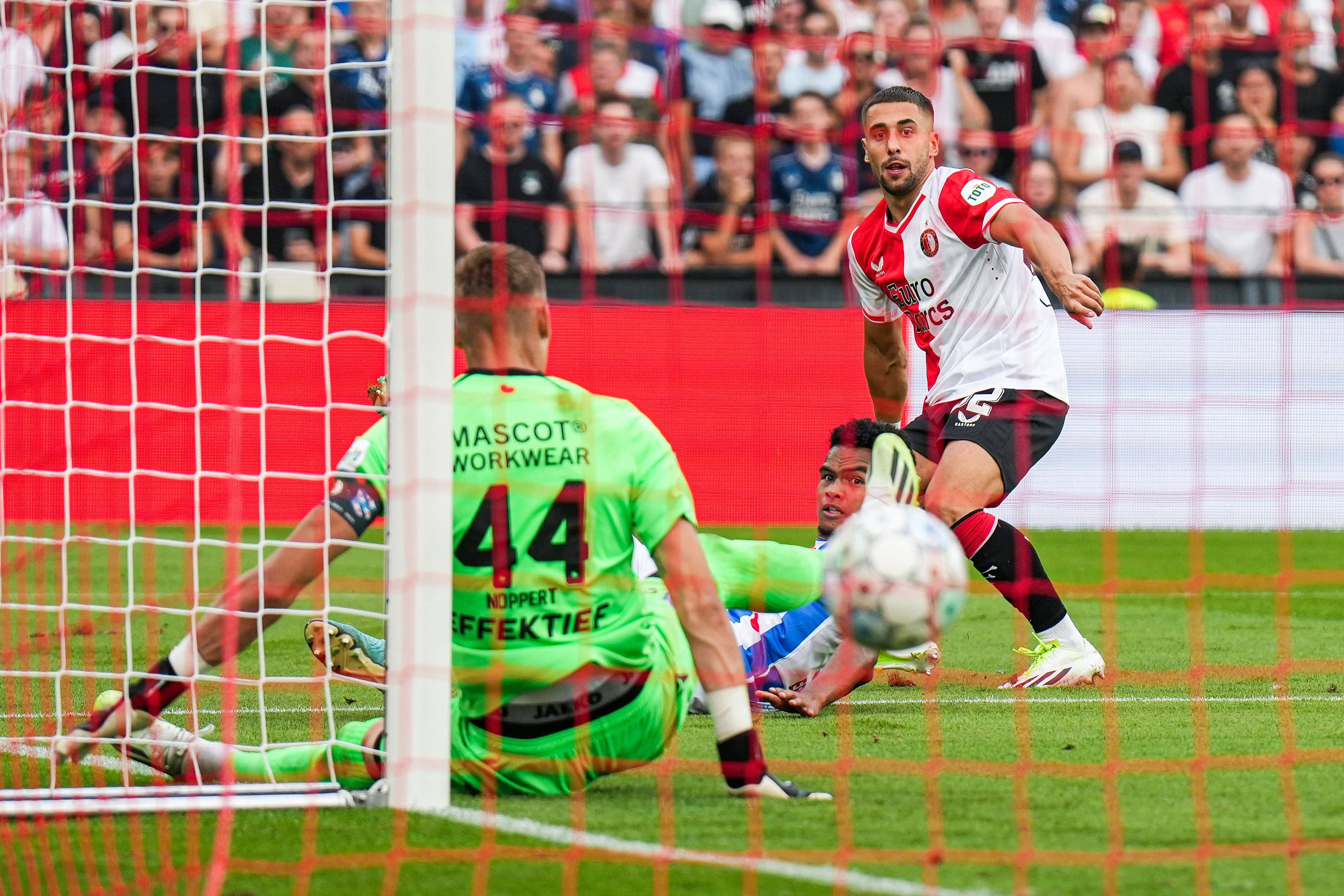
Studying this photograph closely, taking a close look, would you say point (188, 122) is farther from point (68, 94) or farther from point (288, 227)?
point (68, 94)

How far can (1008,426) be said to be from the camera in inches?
267

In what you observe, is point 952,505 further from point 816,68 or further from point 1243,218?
point 1243,218

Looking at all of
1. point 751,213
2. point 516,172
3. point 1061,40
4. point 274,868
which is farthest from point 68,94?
point 1061,40

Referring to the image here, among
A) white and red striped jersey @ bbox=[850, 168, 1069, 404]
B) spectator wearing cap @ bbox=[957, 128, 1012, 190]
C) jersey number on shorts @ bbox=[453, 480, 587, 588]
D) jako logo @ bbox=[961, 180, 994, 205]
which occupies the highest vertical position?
A: spectator wearing cap @ bbox=[957, 128, 1012, 190]

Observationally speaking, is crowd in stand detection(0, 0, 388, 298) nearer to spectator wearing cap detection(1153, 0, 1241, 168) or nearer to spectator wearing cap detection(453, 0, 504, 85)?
spectator wearing cap detection(453, 0, 504, 85)

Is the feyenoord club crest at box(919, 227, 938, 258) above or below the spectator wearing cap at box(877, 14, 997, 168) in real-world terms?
below

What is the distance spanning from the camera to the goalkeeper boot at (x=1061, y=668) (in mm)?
6941

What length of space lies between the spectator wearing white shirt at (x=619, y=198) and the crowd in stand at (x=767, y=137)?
2 cm

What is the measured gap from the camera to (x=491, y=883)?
153 inches

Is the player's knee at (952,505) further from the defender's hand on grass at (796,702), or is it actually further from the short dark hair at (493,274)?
the short dark hair at (493,274)

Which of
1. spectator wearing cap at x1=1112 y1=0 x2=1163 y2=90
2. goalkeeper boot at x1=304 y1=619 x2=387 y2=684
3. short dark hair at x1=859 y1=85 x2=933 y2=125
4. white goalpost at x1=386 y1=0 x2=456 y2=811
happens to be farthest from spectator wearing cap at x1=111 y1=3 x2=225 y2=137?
spectator wearing cap at x1=1112 y1=0 x2=1163 y2=90

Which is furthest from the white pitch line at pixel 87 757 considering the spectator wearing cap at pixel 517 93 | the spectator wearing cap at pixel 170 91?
the spectator wearing cap at pixel 517 93

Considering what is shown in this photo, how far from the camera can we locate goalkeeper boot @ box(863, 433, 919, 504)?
529cm

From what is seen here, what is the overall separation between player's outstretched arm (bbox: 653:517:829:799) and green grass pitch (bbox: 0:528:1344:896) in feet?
0.81
